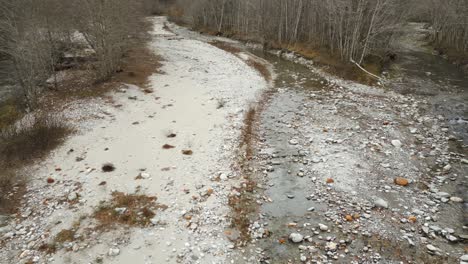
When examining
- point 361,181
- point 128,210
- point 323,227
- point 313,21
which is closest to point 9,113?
point 128,210

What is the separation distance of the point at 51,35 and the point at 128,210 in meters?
19.1

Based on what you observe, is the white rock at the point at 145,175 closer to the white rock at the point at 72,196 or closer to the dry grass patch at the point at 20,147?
the white rock at the point at 72,196

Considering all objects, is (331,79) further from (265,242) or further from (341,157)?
(265,242)

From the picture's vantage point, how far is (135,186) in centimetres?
1119

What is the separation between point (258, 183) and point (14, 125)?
44.8ft

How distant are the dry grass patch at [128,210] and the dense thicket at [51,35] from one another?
A: 11740mm

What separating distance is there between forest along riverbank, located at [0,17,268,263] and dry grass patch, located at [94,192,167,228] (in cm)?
3

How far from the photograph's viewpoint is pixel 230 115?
17203 millimetres

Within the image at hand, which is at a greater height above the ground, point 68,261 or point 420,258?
point 420,258

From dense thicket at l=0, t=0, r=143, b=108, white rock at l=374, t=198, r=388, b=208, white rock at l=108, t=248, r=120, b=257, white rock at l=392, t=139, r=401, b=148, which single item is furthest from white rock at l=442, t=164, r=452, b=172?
dense thicket at l=0, t=0, r=143, b=108

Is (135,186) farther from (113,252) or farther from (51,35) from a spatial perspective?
(51,35)

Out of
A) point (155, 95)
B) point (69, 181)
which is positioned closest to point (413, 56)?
point (155, 95)

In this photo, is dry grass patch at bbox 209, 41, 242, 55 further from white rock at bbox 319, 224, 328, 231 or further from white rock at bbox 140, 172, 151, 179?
white rock at bbox 319, 224, 328, 231

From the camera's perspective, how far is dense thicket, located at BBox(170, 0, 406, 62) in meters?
24.3
